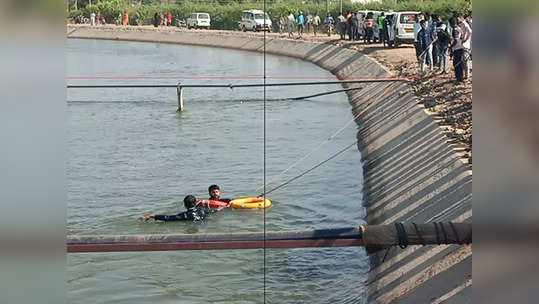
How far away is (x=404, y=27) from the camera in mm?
30172

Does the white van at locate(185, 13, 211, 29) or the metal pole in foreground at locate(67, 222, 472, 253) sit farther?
the white van at locate(185, 13, 211, 29)

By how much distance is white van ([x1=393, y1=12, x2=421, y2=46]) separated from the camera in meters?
29.7

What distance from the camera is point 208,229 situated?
456 inches

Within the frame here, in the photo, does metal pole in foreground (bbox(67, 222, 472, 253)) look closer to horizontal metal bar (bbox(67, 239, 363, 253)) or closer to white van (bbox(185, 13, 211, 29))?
horizontal metal bar (bbox(67, 239, 363, 253))

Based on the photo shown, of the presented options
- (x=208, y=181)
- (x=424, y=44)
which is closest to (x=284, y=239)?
(x=208, y=181)

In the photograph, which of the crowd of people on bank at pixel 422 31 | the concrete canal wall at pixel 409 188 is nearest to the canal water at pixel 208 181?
the concrete canal wall at pixel 409 188

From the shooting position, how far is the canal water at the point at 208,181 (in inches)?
375

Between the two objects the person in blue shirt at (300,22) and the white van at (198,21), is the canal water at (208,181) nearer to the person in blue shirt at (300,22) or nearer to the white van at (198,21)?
the person in blue shirt at (300,22)

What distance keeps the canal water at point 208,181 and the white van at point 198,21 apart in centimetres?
2064

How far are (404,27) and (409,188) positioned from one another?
19.6 m

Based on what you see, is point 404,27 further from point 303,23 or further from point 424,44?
point 303,23

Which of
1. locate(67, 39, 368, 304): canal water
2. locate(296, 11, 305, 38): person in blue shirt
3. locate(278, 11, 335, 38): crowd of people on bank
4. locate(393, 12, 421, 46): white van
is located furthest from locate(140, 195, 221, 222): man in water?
locate(296, 11, 305, 38): person in blue shirt
